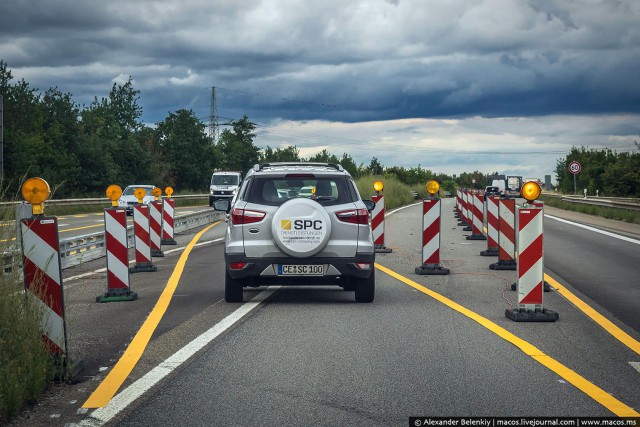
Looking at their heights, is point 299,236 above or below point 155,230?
above

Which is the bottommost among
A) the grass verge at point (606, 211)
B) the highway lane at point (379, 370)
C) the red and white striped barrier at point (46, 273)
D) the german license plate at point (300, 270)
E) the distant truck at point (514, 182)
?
the distant truck at point (514, 182)

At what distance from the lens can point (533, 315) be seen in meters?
9.30

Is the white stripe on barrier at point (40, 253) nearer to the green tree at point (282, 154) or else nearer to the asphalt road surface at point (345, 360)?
the asphalt road surface at point (345, 360)

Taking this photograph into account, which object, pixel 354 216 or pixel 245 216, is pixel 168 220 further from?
pixel 354 216

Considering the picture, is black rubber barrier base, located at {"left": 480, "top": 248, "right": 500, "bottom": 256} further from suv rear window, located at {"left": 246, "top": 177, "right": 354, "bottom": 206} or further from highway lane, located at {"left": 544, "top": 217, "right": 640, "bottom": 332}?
suv rear window, located at {"left": 246, "top": 177, "right": 354, "bottom": 206}

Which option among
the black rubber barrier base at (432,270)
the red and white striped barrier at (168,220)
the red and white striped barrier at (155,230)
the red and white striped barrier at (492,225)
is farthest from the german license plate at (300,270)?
the red and white striped barrier at (168,220)

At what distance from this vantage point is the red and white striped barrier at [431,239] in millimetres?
14320

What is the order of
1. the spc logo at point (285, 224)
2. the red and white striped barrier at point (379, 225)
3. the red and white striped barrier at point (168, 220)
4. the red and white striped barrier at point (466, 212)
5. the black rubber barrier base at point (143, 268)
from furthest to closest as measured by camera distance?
the red and white striped barrier at point (466, 212) → the red and white striped barrier at point (168, 220) → the red and white striped barrier at point (379, 225) → the black rubber barrier base at point (143, 268) → the spc logo at point (285, 224)

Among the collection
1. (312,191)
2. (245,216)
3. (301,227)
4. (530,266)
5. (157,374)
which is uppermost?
(312,191)

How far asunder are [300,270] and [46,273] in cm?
400

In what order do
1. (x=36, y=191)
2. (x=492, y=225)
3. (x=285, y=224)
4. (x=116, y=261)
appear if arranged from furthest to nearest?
(x=492, y=225)
(x=116, y=261)
(x=285, y=224)
(x=36, y=191)

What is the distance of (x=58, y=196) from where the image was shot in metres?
59.2

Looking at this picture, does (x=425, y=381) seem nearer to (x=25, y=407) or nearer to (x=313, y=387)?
(x=313, y=387)

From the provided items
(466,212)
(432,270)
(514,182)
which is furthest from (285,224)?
(514,182)
